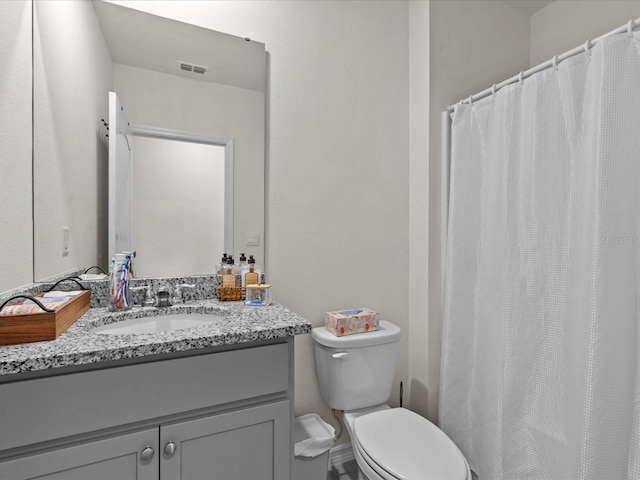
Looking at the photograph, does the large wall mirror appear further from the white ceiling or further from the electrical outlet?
the white ceiling

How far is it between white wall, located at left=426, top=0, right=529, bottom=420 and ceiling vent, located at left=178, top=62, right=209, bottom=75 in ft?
3.63

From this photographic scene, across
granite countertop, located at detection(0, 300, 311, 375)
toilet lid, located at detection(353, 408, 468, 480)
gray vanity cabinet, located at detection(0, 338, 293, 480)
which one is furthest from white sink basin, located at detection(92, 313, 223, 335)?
toilet lid, located at detection(353, 408, 468, 480)

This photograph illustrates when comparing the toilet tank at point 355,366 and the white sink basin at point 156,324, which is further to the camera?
the toilet tank at point 355,366

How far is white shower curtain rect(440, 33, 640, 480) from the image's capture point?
111 cm

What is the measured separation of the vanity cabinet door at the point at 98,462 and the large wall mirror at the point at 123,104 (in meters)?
0.58

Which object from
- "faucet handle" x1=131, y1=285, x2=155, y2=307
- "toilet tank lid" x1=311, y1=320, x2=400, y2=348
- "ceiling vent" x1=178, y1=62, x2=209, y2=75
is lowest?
"toilet tank lid" x1=311, y1=320, x2=400, y2=348

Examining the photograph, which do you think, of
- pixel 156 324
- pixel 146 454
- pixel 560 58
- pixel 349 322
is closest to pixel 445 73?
pixel 560 58

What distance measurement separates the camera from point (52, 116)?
3.89 ft

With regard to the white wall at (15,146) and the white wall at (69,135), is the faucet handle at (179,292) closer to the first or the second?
the white wall at (69,135)

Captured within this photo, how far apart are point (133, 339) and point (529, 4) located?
2655 mm

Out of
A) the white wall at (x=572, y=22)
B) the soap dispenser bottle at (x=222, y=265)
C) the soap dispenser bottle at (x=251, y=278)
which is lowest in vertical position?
the soap dispenser bottle at (x=251, y=278)

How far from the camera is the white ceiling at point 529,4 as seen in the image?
2.07 meters

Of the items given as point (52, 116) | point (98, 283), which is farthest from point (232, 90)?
point (98, 283)

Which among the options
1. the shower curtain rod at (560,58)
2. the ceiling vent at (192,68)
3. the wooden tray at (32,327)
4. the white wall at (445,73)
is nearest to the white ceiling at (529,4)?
the white wall at (445,73)
